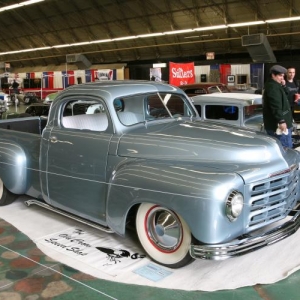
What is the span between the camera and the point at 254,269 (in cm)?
337

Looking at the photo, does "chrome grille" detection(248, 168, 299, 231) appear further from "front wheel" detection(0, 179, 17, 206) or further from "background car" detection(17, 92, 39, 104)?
"background car" detection(17, 92, 39, 104)

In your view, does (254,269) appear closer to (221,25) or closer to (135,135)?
(135,135)

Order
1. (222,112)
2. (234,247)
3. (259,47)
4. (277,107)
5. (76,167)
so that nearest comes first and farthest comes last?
(234,247)
(76,167)
(277,107)
(222,112)
(259,47)

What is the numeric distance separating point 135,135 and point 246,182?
3.86 feet

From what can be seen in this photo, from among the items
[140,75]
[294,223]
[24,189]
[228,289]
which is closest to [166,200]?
[228,289]

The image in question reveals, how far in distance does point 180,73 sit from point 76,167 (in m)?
14.0

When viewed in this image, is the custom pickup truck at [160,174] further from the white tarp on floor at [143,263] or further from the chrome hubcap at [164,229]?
the white tarp on floor at [143,263]

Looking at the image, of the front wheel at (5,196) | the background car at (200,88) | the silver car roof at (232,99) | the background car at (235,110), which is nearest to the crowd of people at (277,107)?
the background car at (235,110)

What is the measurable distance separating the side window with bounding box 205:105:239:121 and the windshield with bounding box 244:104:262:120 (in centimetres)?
19

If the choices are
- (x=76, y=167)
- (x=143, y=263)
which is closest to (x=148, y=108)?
(x=76, y=167)

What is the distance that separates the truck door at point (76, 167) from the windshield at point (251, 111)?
3782 mm

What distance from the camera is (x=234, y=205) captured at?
2.94 meters

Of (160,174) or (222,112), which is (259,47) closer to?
(222,112)

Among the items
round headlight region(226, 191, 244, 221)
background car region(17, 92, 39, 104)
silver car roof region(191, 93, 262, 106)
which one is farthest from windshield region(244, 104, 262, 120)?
background car region(17, 92, 39, 104)
